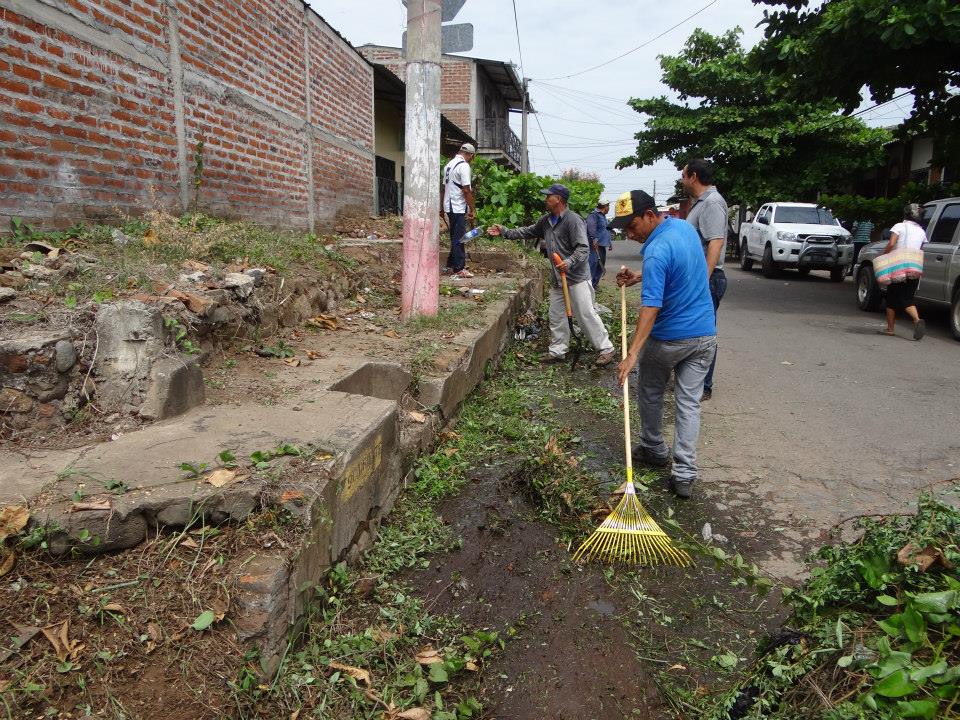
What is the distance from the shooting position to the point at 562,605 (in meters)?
3.05

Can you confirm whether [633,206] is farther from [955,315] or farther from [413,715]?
[955,315]

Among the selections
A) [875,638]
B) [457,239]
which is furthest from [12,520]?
[457,239]

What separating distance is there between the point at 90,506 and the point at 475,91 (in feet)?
94.6

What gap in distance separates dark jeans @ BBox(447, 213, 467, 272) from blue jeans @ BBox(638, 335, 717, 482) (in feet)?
17.0

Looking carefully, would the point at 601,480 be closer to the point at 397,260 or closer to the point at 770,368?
the point at 770,368

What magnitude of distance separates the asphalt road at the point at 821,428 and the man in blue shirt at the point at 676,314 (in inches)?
18.0

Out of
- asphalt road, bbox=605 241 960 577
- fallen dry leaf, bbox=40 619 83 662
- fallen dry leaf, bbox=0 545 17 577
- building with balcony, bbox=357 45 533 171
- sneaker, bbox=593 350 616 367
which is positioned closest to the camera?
fallen dry leaf, bbox=40 619 83 662

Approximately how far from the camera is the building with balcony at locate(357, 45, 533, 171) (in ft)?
88.7

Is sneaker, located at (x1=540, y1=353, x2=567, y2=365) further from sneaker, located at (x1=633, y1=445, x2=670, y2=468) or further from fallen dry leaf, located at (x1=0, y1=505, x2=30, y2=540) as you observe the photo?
fallen dry leaf, located at (x1=0, y1=505, x2=30, y2=540)

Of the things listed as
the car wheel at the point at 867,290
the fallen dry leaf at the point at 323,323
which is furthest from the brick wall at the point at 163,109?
the car wheel at the point at 867,290

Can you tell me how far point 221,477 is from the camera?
264 cm

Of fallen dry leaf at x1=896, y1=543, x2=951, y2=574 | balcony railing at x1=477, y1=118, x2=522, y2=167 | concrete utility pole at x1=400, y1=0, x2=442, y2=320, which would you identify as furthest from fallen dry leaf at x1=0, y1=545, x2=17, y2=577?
balcony railing at x1=477, y1=118, x2=522, y2=167

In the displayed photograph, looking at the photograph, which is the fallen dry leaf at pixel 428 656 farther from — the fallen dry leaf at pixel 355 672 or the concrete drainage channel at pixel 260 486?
the concrete drainage channel at pixel 260 486

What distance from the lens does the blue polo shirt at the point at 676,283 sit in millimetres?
3998
